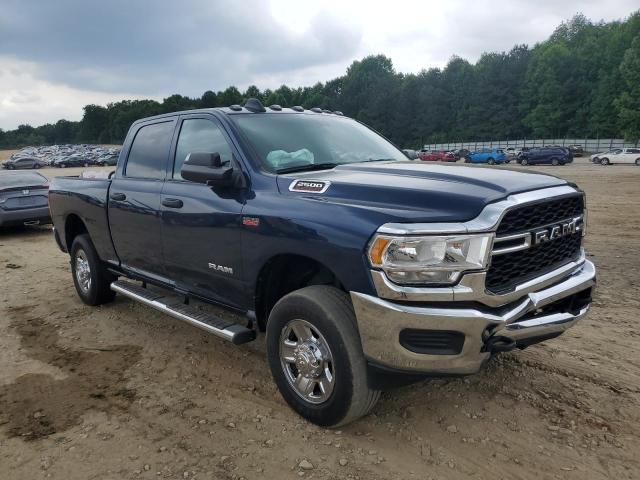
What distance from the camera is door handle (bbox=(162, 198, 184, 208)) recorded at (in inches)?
168

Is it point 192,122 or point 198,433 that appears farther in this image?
point 192,122

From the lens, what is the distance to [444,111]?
3853 inches

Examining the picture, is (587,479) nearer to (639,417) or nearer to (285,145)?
(639,417)

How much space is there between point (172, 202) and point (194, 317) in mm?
938

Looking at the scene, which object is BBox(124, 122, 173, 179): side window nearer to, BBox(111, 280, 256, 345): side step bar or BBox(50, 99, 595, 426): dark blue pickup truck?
BBox(50, 99, 595, 426): dark blue pickup truck

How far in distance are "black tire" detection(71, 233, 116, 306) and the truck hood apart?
3143 millimetres

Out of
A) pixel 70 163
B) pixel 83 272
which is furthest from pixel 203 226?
pixel 70 163

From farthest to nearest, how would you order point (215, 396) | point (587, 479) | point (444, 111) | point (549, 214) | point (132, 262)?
point (444, 111)
point (132, 262)
point (215, 396)
point (549, 214)
point (587, 479)

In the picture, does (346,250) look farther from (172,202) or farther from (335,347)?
(172,202)

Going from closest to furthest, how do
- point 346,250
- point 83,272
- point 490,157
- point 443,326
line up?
point 443,326 < point 346,250 < point 83,272 < point 490,157

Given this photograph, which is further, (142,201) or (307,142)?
(142,201)

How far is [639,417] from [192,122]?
389 cm

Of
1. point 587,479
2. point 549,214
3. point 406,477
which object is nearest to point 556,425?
point 587,479

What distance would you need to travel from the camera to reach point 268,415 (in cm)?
357
